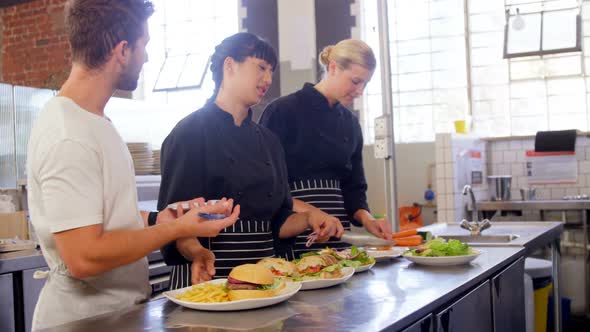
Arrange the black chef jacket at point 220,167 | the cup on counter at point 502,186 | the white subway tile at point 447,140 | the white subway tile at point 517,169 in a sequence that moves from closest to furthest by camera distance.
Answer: the black chef jacket at point 220,167
the white subway tile at point 447,140
the cup on counter at point 502,186
the white subway tile at point 517,169

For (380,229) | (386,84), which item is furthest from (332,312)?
(386,84)

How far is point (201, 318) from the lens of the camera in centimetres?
158

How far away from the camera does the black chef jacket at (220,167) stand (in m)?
2.15

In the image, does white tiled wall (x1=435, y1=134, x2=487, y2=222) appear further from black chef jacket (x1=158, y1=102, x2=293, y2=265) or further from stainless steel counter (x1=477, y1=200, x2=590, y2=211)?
black chef jacket (x1=158, y1=102, x2=293, y2=265)

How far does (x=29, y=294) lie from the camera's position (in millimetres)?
3389

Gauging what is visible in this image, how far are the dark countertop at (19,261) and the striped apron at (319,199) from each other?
142 cm

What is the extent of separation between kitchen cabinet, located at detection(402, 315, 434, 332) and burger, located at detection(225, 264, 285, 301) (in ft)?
1.10

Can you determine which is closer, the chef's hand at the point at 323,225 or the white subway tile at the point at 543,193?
the chef's hand at the point at 323,225

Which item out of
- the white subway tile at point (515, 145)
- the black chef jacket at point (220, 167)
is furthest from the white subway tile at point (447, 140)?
the black chef jacket at point (220, 167)

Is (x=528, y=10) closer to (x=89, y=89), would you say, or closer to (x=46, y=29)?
(x=46, y=29)

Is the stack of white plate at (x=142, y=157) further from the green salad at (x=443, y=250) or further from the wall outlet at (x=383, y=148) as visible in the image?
the green salad at (x=443, y=250)

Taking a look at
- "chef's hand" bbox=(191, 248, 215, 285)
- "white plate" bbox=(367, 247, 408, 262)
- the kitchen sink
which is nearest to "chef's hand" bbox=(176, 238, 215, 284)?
"chef's hand" bbox=(191, 248, 215, 285)

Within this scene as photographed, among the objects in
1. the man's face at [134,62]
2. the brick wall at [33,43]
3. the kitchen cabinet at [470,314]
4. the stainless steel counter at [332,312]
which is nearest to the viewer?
the stainless steel counter at [332,312]

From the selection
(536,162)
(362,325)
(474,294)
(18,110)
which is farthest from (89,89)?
(536,162)
